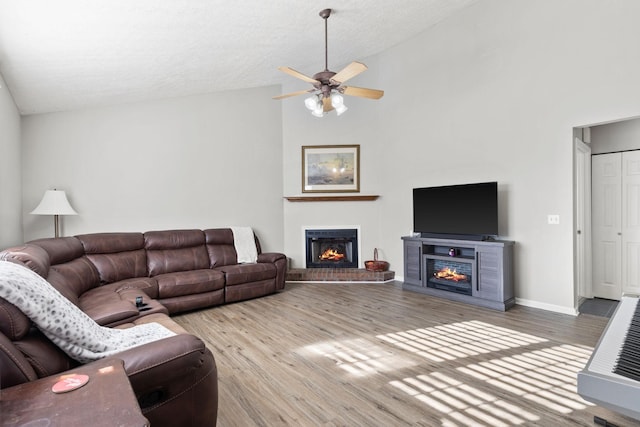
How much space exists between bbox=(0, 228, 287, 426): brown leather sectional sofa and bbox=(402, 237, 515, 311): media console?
1.96m

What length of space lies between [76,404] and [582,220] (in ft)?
16.0

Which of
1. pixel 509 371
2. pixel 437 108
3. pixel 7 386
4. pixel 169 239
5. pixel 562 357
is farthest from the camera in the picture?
pixel 437 108

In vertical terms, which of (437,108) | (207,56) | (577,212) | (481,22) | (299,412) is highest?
(481,22)

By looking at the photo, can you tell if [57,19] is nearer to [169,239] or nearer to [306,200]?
[169,239]

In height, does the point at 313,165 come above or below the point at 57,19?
below

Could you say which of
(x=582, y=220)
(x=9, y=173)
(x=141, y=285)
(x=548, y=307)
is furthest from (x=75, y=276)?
(x=582, y=220)

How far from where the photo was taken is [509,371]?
2.51 meters

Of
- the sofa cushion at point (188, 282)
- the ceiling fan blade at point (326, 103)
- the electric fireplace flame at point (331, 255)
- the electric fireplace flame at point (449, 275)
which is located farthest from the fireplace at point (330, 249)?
the ceiling fan blade at point (326, 103)

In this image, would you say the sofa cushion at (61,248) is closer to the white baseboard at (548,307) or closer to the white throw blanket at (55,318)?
the white throw blanket at (55,318)

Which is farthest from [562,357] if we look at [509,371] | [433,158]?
[433,158]

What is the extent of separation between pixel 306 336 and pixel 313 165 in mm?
3427

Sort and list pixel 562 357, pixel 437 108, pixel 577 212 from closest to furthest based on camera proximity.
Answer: pixel 562 357 → pixel 577 212 → pixel 437 108

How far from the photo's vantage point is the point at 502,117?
4371 millimetres

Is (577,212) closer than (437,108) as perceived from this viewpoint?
Yes
